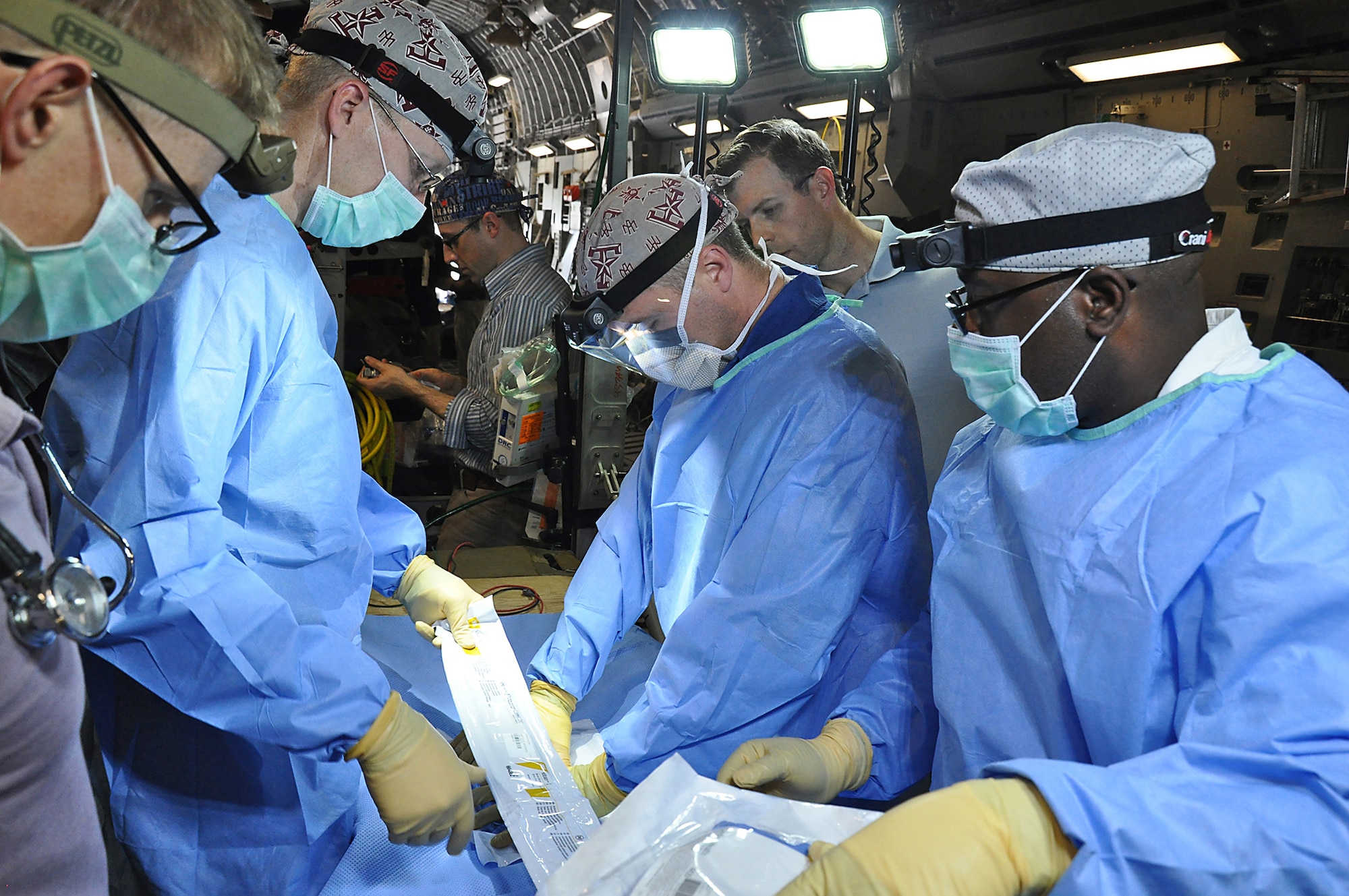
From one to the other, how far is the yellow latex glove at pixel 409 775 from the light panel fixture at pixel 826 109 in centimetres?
439

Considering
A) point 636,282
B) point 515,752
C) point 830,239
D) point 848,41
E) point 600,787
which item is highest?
point 848,41

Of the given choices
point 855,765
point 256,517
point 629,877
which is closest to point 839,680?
point 855,765

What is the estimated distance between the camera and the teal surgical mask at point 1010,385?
51.5 inches

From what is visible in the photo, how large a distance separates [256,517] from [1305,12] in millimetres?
3183

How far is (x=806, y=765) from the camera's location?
1479mm

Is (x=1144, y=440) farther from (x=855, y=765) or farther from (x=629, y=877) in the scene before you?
(x=629, y=877)

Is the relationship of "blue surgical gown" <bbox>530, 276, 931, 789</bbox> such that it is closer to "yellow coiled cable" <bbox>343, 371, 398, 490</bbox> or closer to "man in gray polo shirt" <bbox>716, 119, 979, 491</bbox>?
"man in gray polo shirt" <bbox>716, 119, 979, 491</bbox>

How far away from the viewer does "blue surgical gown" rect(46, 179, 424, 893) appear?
1.30 meters

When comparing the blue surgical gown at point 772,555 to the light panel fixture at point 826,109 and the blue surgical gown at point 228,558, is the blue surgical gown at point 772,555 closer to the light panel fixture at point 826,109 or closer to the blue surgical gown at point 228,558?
the blue surgical gown at point 228,558

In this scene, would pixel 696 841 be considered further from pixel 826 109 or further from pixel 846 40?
pixel 826 109

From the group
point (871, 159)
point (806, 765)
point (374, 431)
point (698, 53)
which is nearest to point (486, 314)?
point (374, 431)

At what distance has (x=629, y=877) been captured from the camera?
1.13 m

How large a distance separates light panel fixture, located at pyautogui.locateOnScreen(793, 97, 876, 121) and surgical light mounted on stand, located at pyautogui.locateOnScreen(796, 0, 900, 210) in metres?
1.80

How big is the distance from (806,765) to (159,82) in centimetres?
131
